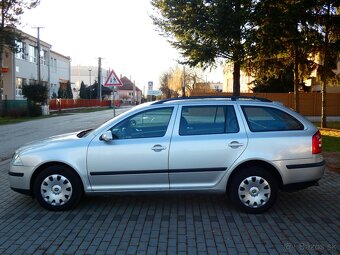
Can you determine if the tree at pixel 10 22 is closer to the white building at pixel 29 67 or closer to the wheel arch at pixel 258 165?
the white building at pixel 29 67

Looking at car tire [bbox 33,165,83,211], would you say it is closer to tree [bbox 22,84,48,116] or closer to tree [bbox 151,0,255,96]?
tree [bbox 151,0,255,96]

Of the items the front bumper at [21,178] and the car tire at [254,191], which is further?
the front bumper at [21,178]

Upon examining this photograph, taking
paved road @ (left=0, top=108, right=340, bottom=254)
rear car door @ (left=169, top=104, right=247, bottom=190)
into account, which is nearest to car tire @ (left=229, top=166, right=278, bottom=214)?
paved road @ (left=0, top=108, right=340, bottom=254)

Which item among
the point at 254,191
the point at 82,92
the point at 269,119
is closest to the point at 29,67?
the point at 82,92

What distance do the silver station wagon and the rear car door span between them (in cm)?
1

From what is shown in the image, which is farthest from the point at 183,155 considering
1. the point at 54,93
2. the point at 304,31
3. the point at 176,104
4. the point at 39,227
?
the point at 54,93

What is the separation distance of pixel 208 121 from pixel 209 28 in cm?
1376

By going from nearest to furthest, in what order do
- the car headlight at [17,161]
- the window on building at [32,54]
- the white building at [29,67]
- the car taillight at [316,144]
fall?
the car taillight at [316,144] < the car headlight at [17,161] < the white building at [29,67] < the window on building at [32,54]

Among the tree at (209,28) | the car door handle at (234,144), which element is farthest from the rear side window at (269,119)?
the tree at (209,28)

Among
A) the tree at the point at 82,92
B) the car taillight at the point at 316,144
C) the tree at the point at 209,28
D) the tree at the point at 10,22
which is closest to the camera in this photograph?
the car taillight at the point at 316,144

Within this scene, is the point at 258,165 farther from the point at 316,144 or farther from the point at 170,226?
the point at 170,226

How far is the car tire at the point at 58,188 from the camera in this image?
241 inches

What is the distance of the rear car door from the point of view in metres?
5.99

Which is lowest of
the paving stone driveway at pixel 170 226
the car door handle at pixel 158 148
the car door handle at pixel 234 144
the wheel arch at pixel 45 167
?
the paving stone driveway at pixel 170 226
